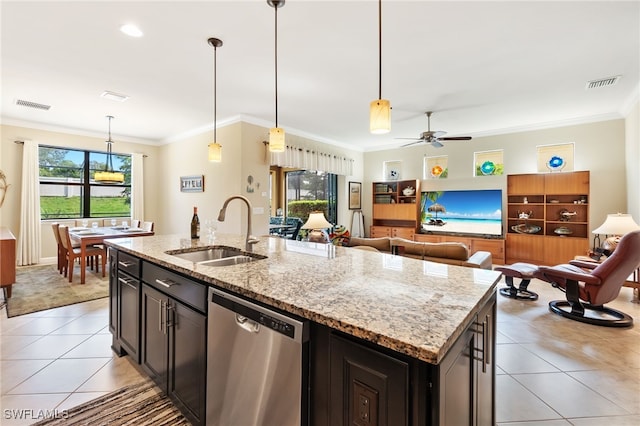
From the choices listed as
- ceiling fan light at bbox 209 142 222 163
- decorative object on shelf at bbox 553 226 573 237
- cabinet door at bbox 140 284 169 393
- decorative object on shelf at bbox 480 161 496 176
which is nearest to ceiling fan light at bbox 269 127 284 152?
ceiling fan light at bbox 209 142 222 163

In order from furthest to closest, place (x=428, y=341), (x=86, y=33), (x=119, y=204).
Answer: (x=119, y=204) < (x=86, y=33) < (x=428, y=341)

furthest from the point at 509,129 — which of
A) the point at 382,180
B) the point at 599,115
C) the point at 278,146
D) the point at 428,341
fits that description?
the point at 428,341

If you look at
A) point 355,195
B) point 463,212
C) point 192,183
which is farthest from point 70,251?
point 463,212

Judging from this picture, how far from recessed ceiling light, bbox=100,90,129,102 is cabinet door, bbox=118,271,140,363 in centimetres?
308

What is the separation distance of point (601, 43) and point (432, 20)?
1.78 metres

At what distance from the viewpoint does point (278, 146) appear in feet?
8.33

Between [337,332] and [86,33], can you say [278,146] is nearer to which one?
[337,332]

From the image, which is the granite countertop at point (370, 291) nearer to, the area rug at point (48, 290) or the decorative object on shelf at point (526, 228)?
the area rug at point (48, 290)

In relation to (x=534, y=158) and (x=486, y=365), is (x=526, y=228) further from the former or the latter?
(x=486, y=365)

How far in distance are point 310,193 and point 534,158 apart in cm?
520

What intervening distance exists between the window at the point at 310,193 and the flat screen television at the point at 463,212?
7.56ft

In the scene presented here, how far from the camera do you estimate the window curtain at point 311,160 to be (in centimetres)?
583

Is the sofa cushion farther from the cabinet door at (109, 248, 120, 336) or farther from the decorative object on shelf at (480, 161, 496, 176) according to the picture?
the decorative object on shelf at (480, 161, 496, 176)

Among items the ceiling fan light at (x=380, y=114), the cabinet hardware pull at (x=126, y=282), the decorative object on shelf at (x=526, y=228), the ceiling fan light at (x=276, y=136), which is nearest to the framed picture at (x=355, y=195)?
the decorative object on shelf at (x=526, y=228)
